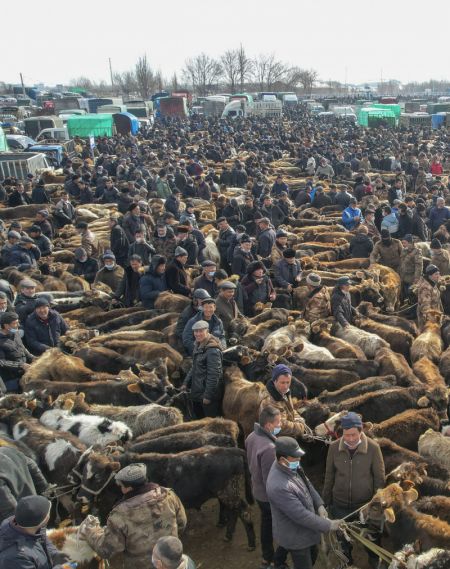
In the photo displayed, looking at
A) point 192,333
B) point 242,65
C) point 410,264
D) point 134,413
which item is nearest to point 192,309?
point 192,333

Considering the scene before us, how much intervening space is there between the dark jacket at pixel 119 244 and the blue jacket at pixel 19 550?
886 centimetres

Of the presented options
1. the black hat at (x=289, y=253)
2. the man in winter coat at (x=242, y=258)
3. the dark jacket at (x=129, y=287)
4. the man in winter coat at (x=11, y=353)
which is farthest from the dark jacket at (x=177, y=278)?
the man in winter coat at (x=11, y=353)

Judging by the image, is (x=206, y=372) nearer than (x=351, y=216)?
Yes

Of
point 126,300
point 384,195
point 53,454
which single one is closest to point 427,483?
point 53,454

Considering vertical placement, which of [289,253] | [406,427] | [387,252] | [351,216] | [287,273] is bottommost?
[406,427]

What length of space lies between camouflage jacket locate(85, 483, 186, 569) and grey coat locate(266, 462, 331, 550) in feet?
2.73

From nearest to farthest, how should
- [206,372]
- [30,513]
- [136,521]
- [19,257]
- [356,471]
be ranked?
[30,513]
[136,521]
[356,471]
[206,372]
[19,257]


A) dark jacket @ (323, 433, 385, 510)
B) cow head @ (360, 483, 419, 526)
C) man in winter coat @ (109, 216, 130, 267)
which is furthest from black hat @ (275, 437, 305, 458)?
man in winter coat @ (109, 216, 130, 267)

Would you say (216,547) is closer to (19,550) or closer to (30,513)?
(19,550)

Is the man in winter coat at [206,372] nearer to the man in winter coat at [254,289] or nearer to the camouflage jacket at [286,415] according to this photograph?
the camouflage jacket at [286,415]

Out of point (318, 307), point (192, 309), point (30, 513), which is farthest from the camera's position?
point (318, 307)

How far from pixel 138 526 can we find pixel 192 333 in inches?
148

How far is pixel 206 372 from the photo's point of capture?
6863mm

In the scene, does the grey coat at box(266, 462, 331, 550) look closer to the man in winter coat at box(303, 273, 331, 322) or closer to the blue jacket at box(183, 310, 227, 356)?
the blue jacket at box(183, 310, 227, 356)
